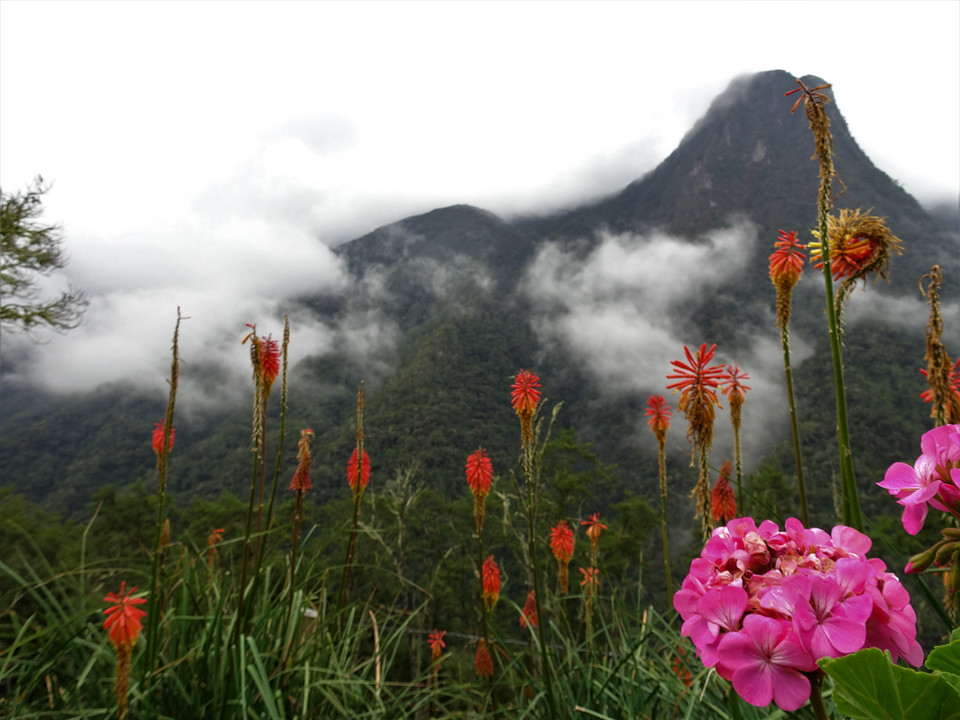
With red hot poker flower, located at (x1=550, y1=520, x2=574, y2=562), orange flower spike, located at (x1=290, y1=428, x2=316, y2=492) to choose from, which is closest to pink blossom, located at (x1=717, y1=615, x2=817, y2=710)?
orange flower spike, located at (x1=290, y1=428, x2=316, y2=492)

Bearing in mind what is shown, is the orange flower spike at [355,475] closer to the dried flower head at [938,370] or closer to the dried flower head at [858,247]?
the dried flower head at [858,247]

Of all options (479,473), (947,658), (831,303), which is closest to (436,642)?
(479,473)

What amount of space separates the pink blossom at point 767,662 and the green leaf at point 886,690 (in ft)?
0.69

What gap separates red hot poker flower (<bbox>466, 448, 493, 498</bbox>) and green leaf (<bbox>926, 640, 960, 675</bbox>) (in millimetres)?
2746

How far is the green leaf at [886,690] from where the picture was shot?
667 millimetres

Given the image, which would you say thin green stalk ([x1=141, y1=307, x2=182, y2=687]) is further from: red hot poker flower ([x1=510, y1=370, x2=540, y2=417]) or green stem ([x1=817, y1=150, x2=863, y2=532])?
green stem ([x1=817, y1=150, x2=863, y2=532])

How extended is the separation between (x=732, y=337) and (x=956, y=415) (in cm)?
10931

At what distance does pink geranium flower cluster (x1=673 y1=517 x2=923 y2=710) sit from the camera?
37.0 inches

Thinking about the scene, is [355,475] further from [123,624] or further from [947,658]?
[947,658]

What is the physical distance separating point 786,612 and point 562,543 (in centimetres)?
477

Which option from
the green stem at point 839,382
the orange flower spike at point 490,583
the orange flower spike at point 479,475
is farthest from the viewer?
the orange flower spike at point 490,583

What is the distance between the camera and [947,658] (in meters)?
0.75

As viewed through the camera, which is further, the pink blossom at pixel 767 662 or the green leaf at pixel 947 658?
the pink blossom at pixel 767 662

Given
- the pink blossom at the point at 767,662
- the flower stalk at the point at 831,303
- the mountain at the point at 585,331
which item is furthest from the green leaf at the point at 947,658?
the mountain at the point at 585,331
